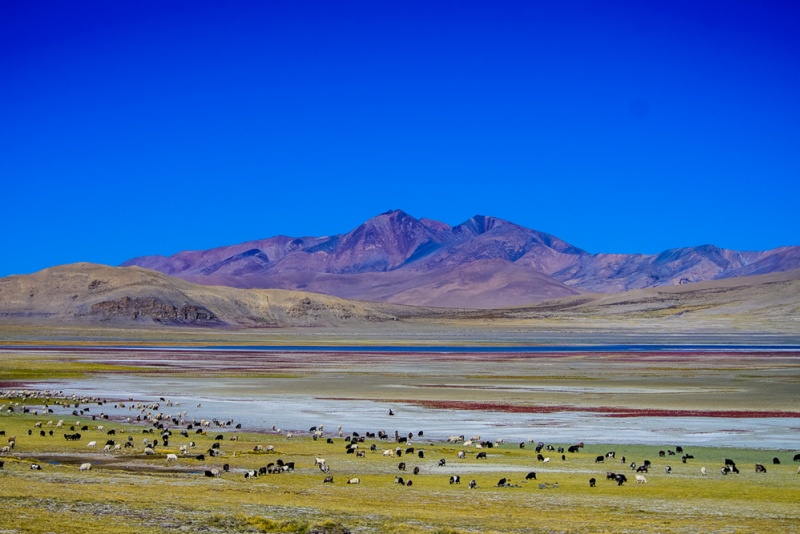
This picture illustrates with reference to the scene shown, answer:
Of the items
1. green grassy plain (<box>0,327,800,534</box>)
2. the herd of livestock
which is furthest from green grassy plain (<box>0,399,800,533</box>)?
the herd of livestock

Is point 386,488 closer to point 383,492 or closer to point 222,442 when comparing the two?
point 383,492

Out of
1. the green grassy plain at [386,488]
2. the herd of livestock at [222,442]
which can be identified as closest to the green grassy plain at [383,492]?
the green grassy plain at [386,488]

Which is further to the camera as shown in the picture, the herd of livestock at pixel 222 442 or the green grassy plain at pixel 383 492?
the herd of livestock at pixel 222 442

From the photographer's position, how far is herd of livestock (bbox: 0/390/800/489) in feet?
80.0

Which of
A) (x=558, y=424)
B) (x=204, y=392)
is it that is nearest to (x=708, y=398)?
(x=558, y=424)

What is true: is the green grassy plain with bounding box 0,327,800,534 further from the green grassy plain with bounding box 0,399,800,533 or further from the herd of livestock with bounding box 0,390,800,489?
the herd of livestock with bounding box 0,390,800,489

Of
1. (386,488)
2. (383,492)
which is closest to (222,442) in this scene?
(386,488)

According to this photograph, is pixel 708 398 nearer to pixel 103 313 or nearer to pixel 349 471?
pixel 349 471

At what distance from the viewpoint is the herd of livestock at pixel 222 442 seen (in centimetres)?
2439

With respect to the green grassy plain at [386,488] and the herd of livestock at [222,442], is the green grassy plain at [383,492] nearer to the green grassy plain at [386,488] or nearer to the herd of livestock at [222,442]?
the green grassy plain at [386,488]

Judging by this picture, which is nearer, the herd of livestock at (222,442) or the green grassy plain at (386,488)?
the green grassy plain at (386,488)

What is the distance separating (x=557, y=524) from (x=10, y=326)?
164 meters

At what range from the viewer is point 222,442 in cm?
3073

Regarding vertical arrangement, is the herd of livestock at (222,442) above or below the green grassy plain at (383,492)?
above
